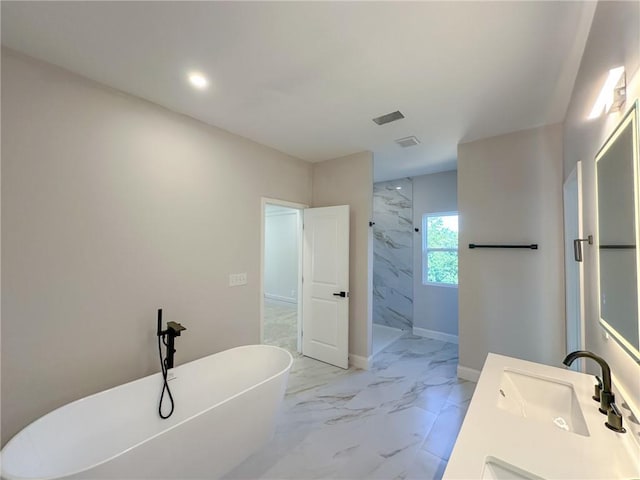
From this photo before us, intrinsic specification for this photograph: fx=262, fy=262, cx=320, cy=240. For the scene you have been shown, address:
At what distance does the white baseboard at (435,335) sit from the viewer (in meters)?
4.10

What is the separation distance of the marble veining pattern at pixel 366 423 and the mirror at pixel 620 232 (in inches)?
57.6

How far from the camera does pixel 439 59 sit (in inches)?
65.4

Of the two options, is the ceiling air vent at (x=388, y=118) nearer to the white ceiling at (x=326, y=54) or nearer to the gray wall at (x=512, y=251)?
the white ceiling at (x=326, y=54)

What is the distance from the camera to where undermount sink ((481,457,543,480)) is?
2.68 feet

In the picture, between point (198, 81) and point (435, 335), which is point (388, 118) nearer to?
point (198, 81)

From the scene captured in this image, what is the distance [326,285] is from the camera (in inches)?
134

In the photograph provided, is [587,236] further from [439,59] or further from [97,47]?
[97,47]

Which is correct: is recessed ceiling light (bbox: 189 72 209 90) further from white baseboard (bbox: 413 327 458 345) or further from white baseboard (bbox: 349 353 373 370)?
white baseboard (bbox: 413 327 458 345)

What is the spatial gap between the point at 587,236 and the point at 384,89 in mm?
1606

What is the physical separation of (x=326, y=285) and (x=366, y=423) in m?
1.56

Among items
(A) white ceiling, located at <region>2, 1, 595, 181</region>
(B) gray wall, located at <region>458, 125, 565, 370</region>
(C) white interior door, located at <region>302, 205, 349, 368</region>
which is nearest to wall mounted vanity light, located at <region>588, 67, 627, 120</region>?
(A) white ceiling, located at <region>2, 1, 595, 181</region>

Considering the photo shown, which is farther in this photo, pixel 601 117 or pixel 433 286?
pixel 433 286

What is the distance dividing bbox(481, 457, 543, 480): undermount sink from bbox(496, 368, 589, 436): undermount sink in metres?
0.44

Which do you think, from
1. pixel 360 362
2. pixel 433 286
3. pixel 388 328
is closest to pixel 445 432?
pixel 360 362
